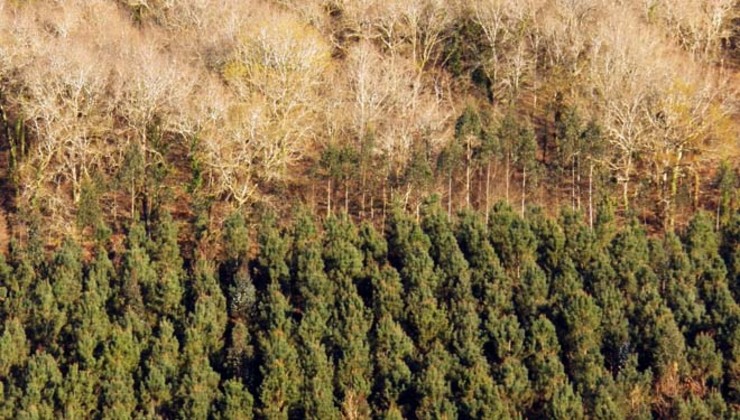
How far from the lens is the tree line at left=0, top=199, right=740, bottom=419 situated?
3322 centimetres

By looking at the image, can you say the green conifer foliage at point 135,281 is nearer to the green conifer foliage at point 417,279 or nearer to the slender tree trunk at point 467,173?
the green conifer foliage at point 417,279

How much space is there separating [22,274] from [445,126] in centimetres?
2180

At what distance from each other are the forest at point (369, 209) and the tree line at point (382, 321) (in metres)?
0.12

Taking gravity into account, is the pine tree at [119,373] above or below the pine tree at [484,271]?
below

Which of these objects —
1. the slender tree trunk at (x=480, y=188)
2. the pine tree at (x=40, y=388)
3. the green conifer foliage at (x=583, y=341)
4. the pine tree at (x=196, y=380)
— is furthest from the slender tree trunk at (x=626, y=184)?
the pine tree at (x=40, y=388)

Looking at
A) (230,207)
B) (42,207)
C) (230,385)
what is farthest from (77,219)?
(230,385)

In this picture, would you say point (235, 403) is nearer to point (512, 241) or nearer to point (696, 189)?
point (512, 241)

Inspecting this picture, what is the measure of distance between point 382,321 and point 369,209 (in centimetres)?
1428

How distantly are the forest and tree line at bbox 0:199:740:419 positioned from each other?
0.12 m

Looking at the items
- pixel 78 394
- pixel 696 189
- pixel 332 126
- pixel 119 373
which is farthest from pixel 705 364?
pixel 332 126

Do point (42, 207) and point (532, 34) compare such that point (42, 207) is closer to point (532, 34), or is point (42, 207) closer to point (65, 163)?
point (65, 163)

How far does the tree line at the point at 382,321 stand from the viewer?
33.2 meters

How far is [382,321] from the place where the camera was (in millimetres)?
36188

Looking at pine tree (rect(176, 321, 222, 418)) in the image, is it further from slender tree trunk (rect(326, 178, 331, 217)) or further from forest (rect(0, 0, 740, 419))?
slender tree trunk (rect(326, 178, 331, 217))
